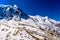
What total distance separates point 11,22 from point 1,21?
3.72 ft

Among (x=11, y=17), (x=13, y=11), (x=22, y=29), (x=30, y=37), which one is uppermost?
(x=13, y=11)

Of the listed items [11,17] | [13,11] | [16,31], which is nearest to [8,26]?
[16,31]

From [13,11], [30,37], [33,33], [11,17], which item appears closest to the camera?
[30,37]

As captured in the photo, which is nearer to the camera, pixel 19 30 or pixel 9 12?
pixel 19 30

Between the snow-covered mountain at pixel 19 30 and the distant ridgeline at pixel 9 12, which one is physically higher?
the distant ridgeline at pixel 9 12

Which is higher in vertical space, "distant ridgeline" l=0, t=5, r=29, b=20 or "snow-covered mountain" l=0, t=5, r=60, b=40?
"distant ridgeline" l=0, t=5, r=29, b=20

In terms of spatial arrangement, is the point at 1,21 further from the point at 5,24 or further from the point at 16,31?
the point at 16,31

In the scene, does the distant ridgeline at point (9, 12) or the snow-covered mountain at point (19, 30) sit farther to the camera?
the distant ridgeline at point (9, 12)

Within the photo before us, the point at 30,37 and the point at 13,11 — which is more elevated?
the point at 13,11

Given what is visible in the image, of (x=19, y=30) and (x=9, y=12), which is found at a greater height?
(x=9, y=12)

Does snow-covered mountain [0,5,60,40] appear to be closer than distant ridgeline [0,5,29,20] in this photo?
Yes

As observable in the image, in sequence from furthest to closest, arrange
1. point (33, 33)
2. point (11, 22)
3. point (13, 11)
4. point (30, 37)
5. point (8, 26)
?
point (13, 11)
point (11, 22)
point (8, 26)
point (33, 33)
point (30, 37)

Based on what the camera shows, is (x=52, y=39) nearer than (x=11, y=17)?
Yes

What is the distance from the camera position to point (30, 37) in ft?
32.3
